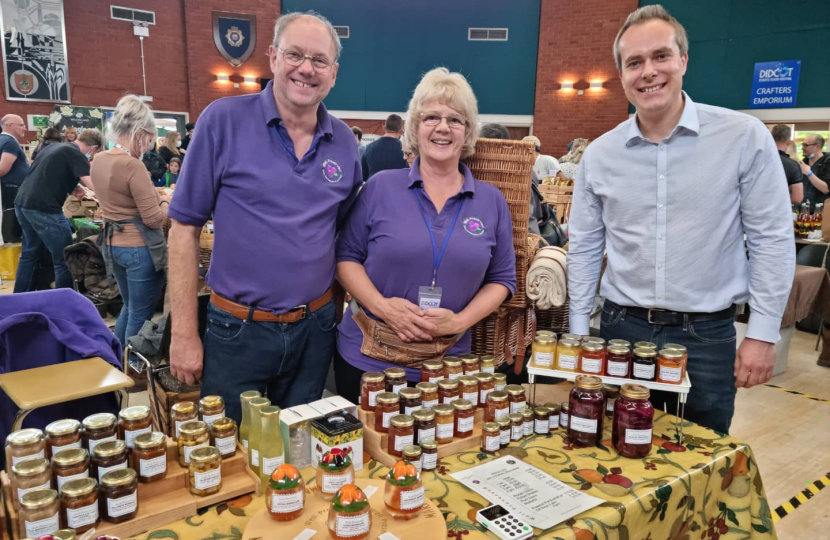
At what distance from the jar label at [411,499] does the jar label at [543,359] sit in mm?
604

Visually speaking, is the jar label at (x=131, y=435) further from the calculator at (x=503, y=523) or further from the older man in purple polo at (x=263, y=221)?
the calculator at (x=503, y=523)

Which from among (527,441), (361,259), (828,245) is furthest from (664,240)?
(828,245)

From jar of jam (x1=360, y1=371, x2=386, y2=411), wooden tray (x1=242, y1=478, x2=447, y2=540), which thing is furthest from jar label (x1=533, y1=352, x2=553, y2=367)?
wooden tray (x1=242, y1=478, x2=447, y2=540)

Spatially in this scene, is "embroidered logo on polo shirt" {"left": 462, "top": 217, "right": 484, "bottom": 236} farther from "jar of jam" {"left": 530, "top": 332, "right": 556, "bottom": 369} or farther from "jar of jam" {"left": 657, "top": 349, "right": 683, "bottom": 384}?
"jar of jam" {"left": 657, "top": 349, "right": 683, "bottom": 384}

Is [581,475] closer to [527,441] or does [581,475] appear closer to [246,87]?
[527,441]

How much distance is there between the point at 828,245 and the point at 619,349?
14.7 feet

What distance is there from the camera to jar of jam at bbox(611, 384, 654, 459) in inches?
55.5

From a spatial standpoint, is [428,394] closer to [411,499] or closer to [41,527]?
[411,499]

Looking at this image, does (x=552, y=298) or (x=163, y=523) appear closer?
(x=163, y=523)

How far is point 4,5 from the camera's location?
954cm

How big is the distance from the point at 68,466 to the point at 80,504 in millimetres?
80

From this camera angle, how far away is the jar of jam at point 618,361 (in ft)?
5.01

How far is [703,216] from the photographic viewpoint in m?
1.72

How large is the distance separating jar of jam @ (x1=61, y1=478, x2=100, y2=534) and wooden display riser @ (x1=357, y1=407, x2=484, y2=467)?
1.95 ft
